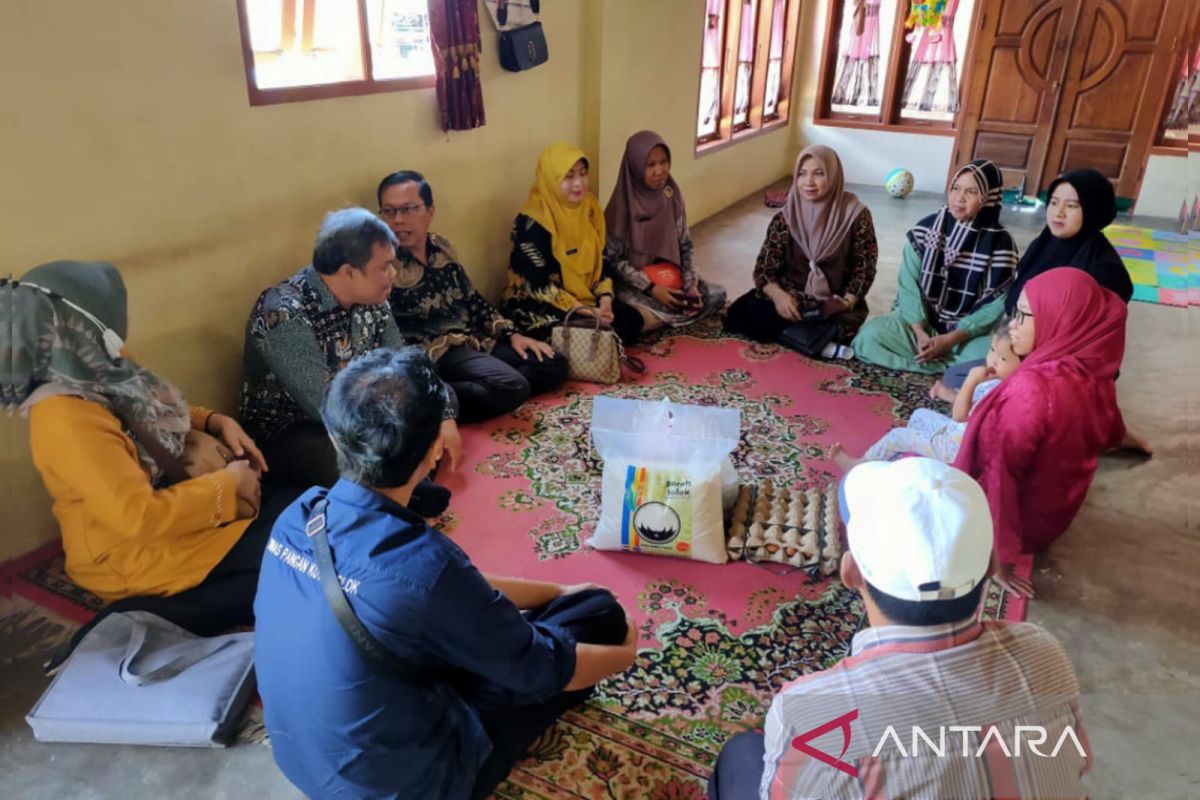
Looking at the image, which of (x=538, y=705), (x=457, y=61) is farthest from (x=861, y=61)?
(x=538, y=705)

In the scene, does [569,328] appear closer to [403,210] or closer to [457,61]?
[403,210]

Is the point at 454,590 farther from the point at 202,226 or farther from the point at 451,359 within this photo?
the point at 451,359

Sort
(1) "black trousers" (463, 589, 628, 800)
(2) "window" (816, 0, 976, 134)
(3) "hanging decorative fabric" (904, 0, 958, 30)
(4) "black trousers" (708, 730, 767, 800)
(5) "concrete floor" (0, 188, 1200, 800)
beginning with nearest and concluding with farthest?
1. (4) "black trousers" (708, 730, 767, 800)
2. (1) "black trousers" (463, 589, 628, 800)
3. (5) "concrete floor" (0, 188, 1200, 800)
4. (3) "hanging decorative fabric" (904, 0, 958, 30)
5. (2) "window" (816, 0, 976, 134)

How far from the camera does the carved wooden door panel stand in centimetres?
600

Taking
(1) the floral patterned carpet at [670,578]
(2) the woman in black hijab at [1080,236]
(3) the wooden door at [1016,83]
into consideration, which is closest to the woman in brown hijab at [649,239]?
(1) the floral patterned carpet at [670,578]

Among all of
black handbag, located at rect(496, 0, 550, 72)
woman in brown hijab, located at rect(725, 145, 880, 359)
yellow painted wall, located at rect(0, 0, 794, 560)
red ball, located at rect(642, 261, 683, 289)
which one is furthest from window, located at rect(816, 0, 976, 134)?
Result: yellow painted wall, located at rect(0, 0, 794, 560)

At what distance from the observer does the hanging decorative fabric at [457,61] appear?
10.1ft

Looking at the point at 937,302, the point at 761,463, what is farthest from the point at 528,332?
the point at 937,302

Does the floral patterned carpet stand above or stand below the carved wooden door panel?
below

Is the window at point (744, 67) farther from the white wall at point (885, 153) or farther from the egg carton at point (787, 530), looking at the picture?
the egg carton at point (787, 530)

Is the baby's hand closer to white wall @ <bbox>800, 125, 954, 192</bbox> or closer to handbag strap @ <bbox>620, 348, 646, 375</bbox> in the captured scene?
handbag strap @ <bbox>620, 348, 646, 375</bbox>

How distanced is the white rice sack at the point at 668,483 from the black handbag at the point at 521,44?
2.04 meters

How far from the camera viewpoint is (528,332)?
11.4 feet

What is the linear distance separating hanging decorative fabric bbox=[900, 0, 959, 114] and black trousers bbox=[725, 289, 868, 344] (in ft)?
14.0
